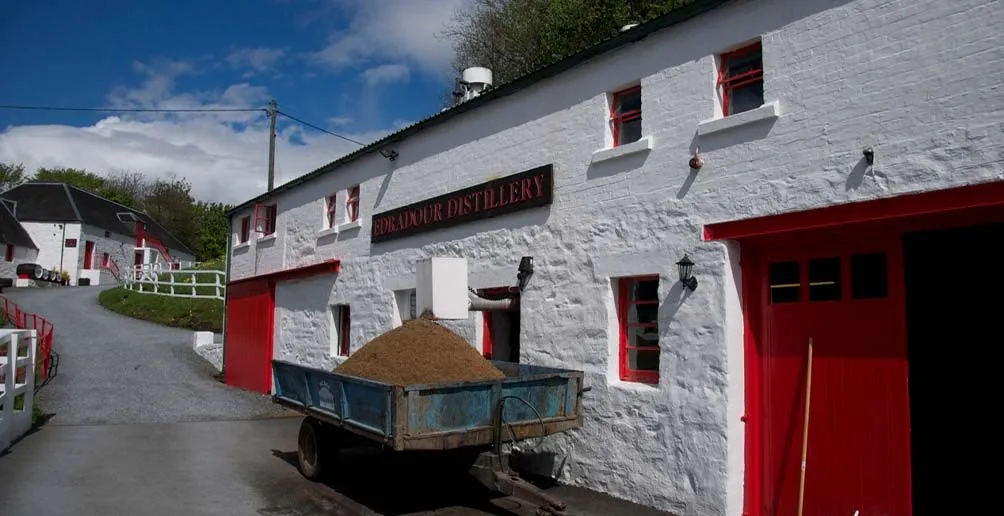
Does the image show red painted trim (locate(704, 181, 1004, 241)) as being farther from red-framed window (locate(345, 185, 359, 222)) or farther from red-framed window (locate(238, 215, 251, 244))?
red-framed window (locate(238, 215, 251, 244))

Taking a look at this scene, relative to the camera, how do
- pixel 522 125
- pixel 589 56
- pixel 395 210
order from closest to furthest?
1. pixel 589 56
2. pixel 522 125
3. pixel 395 210

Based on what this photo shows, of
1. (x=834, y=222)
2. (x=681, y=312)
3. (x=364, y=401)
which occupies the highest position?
(x=834, y=222)

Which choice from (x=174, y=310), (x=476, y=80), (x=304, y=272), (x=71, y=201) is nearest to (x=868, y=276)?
(x=476, y=80)

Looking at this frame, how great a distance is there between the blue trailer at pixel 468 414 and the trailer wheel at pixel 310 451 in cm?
82

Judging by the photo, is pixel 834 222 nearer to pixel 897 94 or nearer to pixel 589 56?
pixel 897 94

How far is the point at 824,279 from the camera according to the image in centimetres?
684

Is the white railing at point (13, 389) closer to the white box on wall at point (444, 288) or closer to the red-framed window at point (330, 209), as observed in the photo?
the red-framed window at point (330, 209)

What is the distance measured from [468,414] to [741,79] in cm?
419

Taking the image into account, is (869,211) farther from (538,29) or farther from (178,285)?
(178,285)

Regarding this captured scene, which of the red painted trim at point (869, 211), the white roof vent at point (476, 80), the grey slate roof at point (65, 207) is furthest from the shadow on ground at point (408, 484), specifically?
the grey slate roof at point (65, 207)

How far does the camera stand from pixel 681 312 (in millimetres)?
7676

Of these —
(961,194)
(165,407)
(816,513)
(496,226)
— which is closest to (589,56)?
(496,226)

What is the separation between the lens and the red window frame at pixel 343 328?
14.5 metres

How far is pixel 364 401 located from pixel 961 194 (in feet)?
17.5
